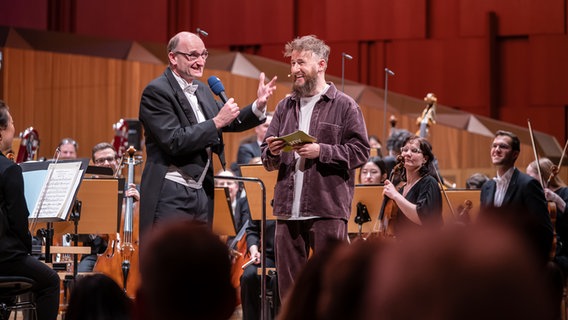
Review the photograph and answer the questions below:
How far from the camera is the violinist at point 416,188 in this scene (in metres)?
4.73

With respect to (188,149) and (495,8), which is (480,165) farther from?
(188,149)

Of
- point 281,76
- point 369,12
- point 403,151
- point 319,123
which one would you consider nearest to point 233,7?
point 369,12

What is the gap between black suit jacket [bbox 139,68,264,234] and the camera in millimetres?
3533

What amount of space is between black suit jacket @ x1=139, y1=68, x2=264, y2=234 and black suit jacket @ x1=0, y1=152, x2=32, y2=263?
590mm

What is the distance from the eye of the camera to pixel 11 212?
3.73 meters

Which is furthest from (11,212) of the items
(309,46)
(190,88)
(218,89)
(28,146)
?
(28,146)

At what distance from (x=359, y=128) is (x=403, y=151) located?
4.58 feet

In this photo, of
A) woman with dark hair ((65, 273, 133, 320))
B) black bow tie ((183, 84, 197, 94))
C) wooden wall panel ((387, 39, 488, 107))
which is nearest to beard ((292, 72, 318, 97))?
black bow tie ((183, 84, 197, 94))

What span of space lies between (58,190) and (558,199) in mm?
3371

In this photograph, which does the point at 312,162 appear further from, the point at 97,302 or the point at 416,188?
the point at 97,302

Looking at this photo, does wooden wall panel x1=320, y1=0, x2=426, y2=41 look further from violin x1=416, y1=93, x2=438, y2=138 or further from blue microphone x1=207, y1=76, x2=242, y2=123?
blue microphone x1=207, y1=76, x2=242, y2=123

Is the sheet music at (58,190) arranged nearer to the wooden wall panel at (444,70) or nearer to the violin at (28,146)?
the violin at (28,146)

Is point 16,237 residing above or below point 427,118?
below

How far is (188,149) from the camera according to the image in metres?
3.53
